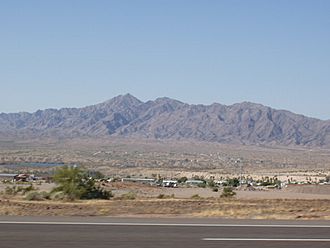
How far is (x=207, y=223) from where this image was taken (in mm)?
18906

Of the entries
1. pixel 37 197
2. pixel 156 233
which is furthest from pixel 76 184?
pixel 156 233

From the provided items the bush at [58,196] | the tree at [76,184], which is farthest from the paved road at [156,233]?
the tree at [76,184]

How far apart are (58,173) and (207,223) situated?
28628 mm

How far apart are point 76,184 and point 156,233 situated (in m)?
29.0

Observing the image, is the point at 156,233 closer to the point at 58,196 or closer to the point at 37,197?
the point at 37,197

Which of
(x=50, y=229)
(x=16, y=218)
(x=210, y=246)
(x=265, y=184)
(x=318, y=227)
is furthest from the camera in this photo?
(x=265, y=184)

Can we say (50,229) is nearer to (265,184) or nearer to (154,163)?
(265,184)

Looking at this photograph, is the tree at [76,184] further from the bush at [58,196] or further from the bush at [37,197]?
the bush at [37,197]

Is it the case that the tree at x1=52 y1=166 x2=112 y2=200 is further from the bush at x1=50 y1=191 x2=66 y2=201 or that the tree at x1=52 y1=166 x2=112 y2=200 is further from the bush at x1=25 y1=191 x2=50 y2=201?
the bush at x1=25 y1=191 x2=50 y2=201

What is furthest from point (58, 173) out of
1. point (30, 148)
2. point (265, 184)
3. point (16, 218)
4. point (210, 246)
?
point (30, 148)

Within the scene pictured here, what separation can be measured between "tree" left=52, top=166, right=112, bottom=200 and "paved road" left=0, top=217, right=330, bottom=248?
2423 centimetres

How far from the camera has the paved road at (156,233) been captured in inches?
575

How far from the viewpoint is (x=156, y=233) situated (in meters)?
16.4

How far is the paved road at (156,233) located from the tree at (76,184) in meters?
24.2
